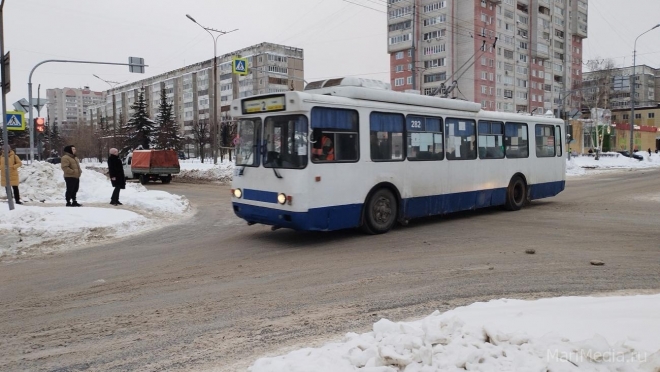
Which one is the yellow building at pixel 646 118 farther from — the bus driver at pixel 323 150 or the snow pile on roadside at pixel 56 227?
the snow pile on roadside at pixel 56 227

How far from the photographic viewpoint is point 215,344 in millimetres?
4543

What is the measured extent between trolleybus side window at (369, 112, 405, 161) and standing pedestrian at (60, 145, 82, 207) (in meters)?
9.42

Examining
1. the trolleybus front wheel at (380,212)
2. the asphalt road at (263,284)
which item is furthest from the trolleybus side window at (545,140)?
the trolleybus front wheel at (380,212)

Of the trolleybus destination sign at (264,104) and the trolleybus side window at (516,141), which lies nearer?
the trolleybus destination sign at (264,104)

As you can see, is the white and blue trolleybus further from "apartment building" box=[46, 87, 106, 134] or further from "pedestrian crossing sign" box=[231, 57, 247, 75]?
"apartment building" box=[46, 87, 106, 134]

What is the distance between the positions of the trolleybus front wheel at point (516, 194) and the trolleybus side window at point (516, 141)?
2.31 ft

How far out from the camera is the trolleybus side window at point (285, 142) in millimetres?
8836

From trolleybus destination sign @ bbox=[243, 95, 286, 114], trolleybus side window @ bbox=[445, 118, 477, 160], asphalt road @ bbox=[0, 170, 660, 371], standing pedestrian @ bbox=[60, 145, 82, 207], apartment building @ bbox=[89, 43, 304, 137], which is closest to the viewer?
asphalt road @ bbox=[0, 170, 660, 371]

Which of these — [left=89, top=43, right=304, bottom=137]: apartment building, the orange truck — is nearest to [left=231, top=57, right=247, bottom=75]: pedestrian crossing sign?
the orange truck

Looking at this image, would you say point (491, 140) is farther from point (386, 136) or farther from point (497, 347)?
point (497, 347)

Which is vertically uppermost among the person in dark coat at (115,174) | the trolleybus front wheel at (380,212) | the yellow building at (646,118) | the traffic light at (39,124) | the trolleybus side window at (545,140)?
the yellow building at (646,118)

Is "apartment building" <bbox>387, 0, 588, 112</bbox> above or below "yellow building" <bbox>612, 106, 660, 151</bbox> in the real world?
above

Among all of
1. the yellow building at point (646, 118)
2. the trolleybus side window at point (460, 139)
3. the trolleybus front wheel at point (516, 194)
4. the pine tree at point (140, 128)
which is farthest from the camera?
the yellow building at point (646, 118)

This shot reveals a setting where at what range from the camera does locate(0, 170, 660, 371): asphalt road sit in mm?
4564
